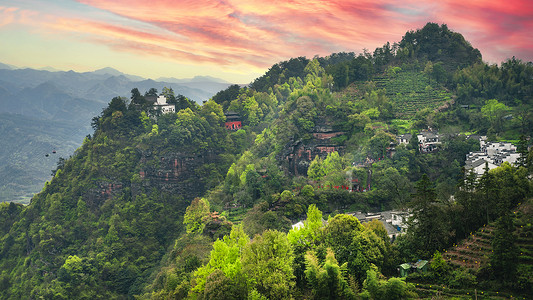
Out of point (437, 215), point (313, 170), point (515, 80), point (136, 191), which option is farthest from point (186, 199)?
point (515, 80)

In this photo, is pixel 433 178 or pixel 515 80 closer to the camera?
pixel 433 178

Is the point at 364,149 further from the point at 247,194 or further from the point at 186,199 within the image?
the point at 186,199

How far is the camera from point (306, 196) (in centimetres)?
4834

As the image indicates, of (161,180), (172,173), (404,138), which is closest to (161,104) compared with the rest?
(172,173)

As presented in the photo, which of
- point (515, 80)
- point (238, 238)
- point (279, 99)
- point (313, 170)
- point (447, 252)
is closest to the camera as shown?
point (447, 252)

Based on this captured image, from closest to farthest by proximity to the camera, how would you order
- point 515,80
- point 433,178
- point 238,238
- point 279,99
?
1. point 238,238
2. point 433,178
3. point 515,80
4. point 279,99

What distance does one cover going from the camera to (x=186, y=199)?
68250mm

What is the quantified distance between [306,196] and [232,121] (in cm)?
3712

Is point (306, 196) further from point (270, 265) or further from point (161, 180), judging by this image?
point (161, 180)

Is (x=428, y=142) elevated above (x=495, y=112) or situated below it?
below

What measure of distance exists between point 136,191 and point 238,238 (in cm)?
3676

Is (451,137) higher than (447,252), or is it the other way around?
(451,137)

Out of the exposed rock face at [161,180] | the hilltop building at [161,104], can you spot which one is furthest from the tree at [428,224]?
the hilltop building at [161,104]

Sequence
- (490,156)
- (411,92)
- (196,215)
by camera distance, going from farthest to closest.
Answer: (411,92) < (196,215) < (490,156)
